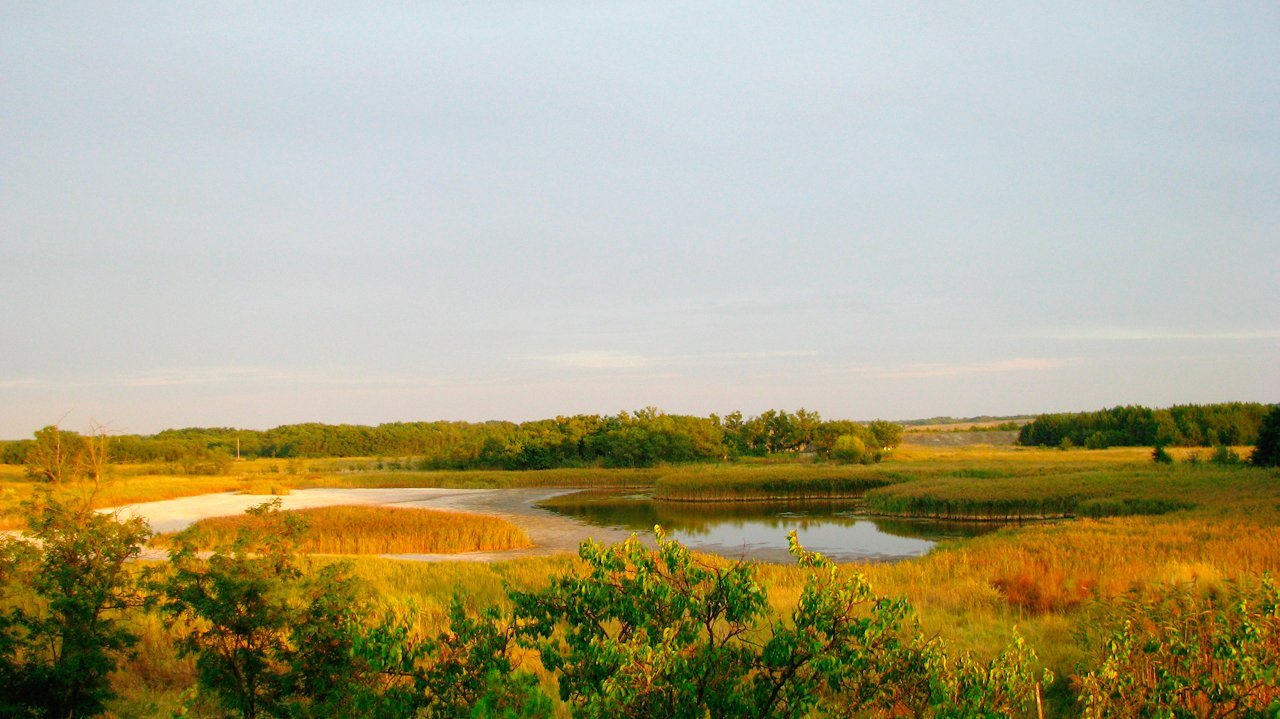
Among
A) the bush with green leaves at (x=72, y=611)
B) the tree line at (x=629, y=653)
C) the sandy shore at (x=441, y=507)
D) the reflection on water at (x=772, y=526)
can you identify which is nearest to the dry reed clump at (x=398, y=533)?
the sandy shore at (x=441, y=507)

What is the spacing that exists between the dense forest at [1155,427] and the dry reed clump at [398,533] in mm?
63458

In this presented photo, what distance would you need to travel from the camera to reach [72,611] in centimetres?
671

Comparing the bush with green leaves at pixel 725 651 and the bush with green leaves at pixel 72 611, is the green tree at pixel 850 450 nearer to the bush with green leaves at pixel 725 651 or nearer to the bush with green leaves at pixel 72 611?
the bush with green leaves at pixel 72 611

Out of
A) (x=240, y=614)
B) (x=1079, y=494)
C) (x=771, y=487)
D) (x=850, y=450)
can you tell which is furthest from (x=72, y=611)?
(x=850, y=450)

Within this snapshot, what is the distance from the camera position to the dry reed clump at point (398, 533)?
23453 mm

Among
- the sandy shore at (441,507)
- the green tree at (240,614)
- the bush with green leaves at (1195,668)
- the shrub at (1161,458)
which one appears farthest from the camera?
the shrub at (1161,458)

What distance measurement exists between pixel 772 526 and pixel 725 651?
92.1ft

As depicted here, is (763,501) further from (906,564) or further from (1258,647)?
(1258,647)

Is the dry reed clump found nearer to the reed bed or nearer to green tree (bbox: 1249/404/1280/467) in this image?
the reed bed

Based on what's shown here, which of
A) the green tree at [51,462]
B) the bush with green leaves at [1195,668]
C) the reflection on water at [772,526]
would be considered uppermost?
the green tree at [51,462]

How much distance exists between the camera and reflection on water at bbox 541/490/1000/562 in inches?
963

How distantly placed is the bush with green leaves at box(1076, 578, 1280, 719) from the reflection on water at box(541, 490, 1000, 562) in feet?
44.0

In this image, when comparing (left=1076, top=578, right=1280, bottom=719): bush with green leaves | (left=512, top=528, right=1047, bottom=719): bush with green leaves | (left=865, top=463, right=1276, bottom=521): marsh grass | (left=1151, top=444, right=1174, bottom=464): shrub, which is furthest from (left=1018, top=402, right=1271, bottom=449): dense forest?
(left=512, top=528, right=1047, bottom=719): bush with green leaves

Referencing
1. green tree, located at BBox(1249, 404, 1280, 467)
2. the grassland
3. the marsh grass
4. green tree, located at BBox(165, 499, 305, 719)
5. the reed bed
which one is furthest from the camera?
the reed bed
